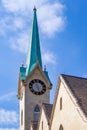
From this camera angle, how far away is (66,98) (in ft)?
124

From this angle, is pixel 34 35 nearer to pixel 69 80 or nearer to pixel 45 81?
pixel 45 81

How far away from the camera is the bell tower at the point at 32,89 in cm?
7100

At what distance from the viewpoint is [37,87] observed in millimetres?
72750

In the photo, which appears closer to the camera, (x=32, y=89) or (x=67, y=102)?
(x=67, y=102)

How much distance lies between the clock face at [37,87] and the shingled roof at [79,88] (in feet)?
107

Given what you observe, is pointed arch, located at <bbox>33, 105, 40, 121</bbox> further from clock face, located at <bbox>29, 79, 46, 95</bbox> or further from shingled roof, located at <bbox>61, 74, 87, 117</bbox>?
shingled roof, located at <bbox>61, 74, 87, 117</bbox>

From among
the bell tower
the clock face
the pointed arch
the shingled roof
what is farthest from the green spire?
the shingled roof

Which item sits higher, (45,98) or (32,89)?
(32,89)

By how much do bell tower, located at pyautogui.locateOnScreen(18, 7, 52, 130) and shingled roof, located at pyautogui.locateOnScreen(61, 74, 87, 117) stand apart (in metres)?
30.9

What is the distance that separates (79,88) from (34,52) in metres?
40.1

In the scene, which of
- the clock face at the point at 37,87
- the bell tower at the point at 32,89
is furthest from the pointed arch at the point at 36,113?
the clock face at the point at 37,87

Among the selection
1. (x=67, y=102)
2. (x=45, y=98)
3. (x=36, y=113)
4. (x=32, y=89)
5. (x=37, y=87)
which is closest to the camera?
(x=67, y=102)

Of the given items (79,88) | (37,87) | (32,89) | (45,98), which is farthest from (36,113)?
(79,88)

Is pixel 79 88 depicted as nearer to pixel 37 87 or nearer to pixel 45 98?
pixel 45 98
